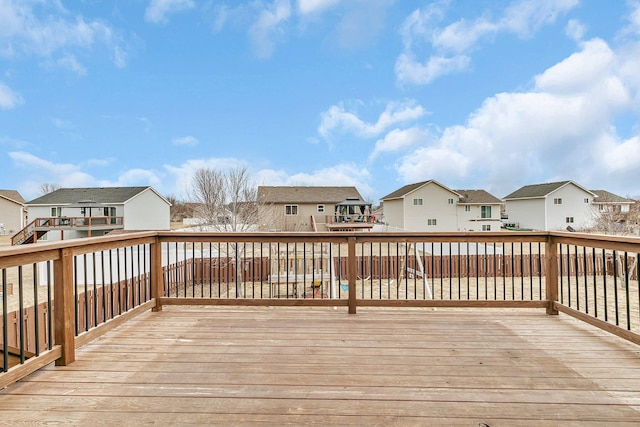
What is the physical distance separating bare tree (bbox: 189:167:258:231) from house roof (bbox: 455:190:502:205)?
18.4m

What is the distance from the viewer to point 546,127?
551 inches

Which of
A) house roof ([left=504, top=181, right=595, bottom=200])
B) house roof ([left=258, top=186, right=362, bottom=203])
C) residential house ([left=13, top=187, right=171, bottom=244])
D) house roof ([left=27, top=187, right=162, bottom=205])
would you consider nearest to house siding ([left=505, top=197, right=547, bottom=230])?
house roof ([left=504, top=181, right=595, bottom=200])

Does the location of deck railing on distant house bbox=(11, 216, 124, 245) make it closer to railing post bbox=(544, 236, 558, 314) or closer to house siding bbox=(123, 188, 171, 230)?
house siding bbox=(123, 188, 171, 230)

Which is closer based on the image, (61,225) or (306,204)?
(61,225)

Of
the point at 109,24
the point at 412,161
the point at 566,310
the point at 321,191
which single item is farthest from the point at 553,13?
the point at 321,191

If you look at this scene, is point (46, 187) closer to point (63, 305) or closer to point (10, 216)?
point (10, 216)

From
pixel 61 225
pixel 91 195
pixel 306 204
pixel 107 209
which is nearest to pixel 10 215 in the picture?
pixel 91 195

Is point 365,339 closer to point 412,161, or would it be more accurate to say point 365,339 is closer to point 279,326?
point 279,326

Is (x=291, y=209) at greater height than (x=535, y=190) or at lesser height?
lesser

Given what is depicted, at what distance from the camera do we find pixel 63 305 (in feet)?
7.95

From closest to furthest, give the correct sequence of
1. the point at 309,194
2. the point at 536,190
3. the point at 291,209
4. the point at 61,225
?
1. the point at 61,225
2. the point at 291,209
3. the point at 536,190
4. the point at 309,194

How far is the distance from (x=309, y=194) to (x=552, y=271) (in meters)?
24.9

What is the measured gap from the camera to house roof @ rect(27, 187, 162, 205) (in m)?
24.1

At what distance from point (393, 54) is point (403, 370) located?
15965mm
